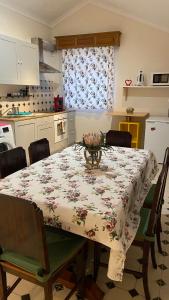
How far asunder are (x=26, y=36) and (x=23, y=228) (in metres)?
4.00

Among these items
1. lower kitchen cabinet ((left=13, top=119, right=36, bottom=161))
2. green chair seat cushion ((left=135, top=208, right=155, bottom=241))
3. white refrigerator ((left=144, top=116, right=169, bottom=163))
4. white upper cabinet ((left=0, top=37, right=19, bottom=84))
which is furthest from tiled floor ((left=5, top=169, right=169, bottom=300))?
white upper cabinet ((left=0, top=37, right=19, bottom=84))

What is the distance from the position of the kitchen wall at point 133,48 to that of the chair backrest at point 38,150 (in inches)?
105

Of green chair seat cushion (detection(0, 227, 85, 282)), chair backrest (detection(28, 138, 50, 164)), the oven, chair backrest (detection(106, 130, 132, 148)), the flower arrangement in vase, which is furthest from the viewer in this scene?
the oven

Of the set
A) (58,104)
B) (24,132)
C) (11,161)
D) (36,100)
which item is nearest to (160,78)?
(58,104)

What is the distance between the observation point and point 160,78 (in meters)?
4.26

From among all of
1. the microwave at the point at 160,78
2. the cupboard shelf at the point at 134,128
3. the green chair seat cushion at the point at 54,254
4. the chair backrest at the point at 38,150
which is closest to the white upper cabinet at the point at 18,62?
the chair backrest at the point at 38,150

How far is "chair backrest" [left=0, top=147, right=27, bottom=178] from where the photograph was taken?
1.92 meters

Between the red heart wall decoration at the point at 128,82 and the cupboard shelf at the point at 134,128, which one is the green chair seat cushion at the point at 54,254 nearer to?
the cupboard shelf at the point at 134,128

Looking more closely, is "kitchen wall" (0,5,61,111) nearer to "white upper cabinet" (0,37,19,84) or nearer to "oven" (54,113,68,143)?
"white upper cabinet" (0,37,19,84)

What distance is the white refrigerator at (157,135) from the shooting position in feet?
13.4

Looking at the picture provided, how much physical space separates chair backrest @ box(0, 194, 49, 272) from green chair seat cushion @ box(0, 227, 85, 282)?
2.2 inches

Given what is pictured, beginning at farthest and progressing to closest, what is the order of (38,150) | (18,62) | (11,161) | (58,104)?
1. (58,104)
2. (18,62)
3. (38,150)
4. (11,161)

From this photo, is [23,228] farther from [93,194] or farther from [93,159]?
[93,159]

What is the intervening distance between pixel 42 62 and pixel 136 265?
374 cm
